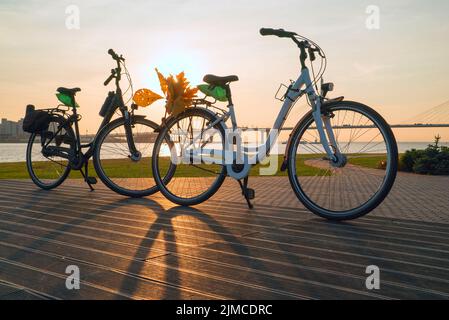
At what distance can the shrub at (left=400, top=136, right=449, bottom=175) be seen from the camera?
11320 millimetres

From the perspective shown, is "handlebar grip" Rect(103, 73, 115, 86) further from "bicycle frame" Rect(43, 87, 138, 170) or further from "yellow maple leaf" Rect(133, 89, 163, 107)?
"yellow maple leaf" Rect(133, 89, 163, 107)

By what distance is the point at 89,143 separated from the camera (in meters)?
5.77

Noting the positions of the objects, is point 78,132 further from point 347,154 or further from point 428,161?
point 428,161

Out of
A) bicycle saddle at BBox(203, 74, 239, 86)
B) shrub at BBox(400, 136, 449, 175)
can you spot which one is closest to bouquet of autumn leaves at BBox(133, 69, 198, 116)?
bicycle saddle at BBox(203, 74, 239, 86)

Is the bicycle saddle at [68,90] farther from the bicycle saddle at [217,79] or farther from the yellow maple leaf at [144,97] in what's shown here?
the bicycle saddle at [217,79]

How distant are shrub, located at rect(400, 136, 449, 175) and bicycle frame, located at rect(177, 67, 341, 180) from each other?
A: 856cm

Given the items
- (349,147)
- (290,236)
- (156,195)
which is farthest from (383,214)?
(156,195)

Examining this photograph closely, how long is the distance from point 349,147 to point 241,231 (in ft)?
3.81

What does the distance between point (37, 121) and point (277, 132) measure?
12.1ft

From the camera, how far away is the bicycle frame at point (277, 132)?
3797mm

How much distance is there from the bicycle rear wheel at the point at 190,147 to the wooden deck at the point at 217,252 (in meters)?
0.24

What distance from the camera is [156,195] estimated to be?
5480mm

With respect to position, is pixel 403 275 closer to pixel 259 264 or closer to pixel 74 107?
pixel 259 264

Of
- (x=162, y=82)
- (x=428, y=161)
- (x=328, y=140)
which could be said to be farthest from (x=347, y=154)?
(x=428, y=161)
